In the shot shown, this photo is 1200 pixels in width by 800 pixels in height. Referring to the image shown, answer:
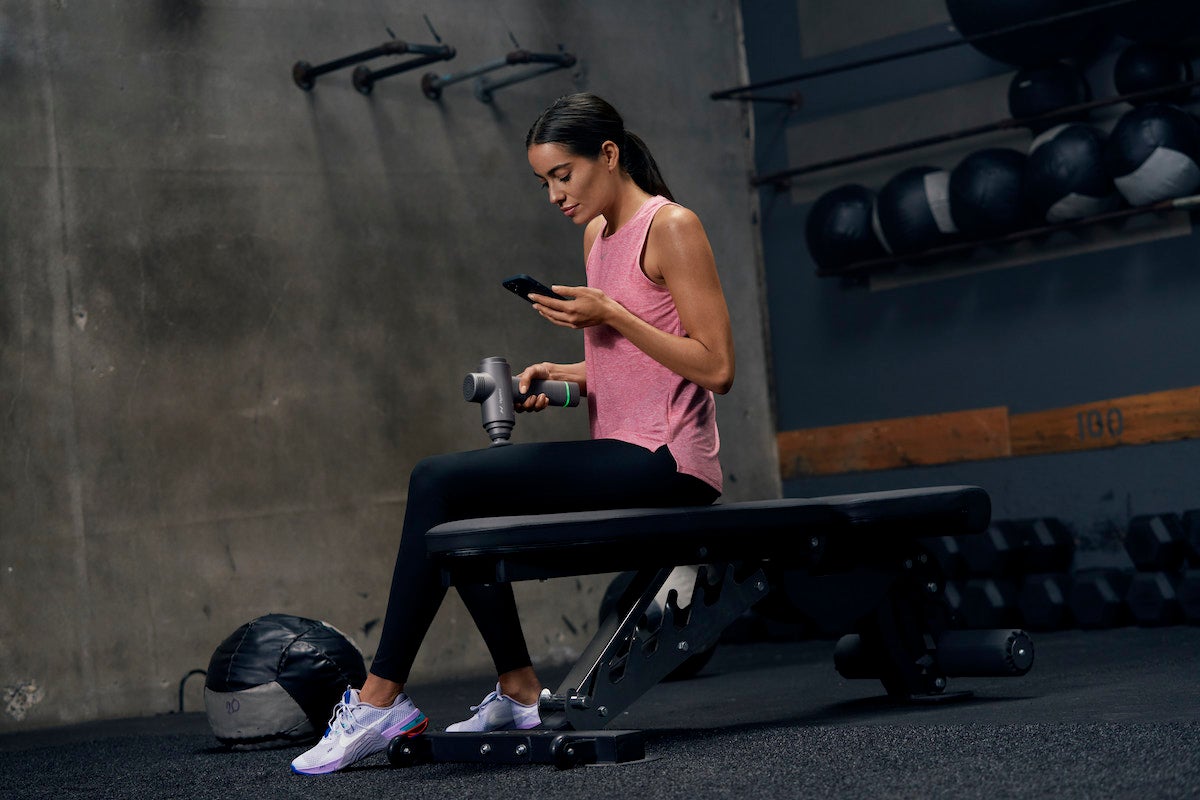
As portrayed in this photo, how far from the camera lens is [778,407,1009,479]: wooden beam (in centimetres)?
484

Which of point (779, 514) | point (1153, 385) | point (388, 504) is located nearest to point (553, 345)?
point (388, 504)

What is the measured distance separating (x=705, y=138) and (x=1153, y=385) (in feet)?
6.15

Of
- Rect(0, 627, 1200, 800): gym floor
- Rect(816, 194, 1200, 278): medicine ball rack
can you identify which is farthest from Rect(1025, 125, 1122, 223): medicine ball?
Rect(0, 627, 1200, 800): gym floor

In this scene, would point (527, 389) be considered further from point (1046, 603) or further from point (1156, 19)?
point (1156, 19)

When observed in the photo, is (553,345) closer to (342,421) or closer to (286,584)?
(342,421)

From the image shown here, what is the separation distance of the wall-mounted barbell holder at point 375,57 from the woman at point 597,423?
6.34 ft

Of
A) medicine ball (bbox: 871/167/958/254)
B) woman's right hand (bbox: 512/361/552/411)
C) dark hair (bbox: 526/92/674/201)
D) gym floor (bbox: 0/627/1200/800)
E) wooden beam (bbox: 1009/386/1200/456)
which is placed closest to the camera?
gym floor (bbox: 0/627/1200/800)

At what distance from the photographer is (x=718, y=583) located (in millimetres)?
2420

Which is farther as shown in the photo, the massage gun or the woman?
the massage gun

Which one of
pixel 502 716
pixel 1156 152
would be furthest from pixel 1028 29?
pixel 502 716

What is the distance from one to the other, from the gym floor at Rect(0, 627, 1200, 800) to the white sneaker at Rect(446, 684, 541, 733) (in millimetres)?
92

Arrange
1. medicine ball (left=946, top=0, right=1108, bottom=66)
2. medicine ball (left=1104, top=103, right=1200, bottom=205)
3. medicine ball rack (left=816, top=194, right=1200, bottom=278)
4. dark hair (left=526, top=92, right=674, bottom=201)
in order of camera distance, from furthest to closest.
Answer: medicine ball (left=946, top=0, right=1108, bottom=66) < medicine ball rack (left=816, top=194, right=1200, bottom=278) < medicine ball (left=1104, top=103, right=1200, bottom=205) < dark hair (left=526, top=92, right=674, bottom=201)

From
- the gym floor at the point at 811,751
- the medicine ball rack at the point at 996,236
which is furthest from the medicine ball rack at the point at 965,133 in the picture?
the gym floor at the point at 811,751

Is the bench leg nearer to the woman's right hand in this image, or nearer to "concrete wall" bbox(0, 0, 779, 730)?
the woman's right hand
